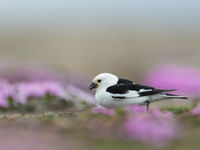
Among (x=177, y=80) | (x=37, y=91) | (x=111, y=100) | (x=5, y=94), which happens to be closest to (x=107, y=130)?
(x=111, y=100)

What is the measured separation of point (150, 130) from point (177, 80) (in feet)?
60.4

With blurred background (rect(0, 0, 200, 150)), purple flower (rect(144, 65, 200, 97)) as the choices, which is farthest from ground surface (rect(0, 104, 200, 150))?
purple flower (rect(144, 65, 200, 97))

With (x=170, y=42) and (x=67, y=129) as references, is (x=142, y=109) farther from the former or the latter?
(x=170, y=42)

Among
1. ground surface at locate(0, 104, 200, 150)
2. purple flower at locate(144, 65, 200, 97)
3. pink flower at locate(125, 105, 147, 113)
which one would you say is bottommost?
ground surface at locate(0, 104, 200, 150)

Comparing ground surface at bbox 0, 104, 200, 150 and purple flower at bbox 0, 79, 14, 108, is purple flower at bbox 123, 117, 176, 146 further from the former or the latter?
purple flower at bbox 0, 79, 14, 108

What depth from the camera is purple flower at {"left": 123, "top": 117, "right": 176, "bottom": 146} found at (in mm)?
8922

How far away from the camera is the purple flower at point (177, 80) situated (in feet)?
84.4

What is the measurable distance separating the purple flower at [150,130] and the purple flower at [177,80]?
1461 cm

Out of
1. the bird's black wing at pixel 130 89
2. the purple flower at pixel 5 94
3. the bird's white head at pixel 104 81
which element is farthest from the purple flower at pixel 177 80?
the bird's black wing at pixel 130 89

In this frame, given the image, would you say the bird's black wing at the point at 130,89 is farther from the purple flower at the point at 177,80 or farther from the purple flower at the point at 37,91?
the purple flower at the point at 177,80

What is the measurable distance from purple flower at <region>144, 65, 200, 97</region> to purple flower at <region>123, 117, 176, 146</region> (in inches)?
575

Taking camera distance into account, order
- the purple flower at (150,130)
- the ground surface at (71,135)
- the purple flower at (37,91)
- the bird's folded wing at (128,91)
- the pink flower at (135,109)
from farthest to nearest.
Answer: the purple flower at (37,91) → the bird's folded wing at (128,91) → the pink flower at (135,109) → the purple flower at (150,130) → the ground surface at (71,135)

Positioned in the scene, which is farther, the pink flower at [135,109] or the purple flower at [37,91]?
the purple flower at [37,91]

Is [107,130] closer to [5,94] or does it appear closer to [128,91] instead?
[128,91]
